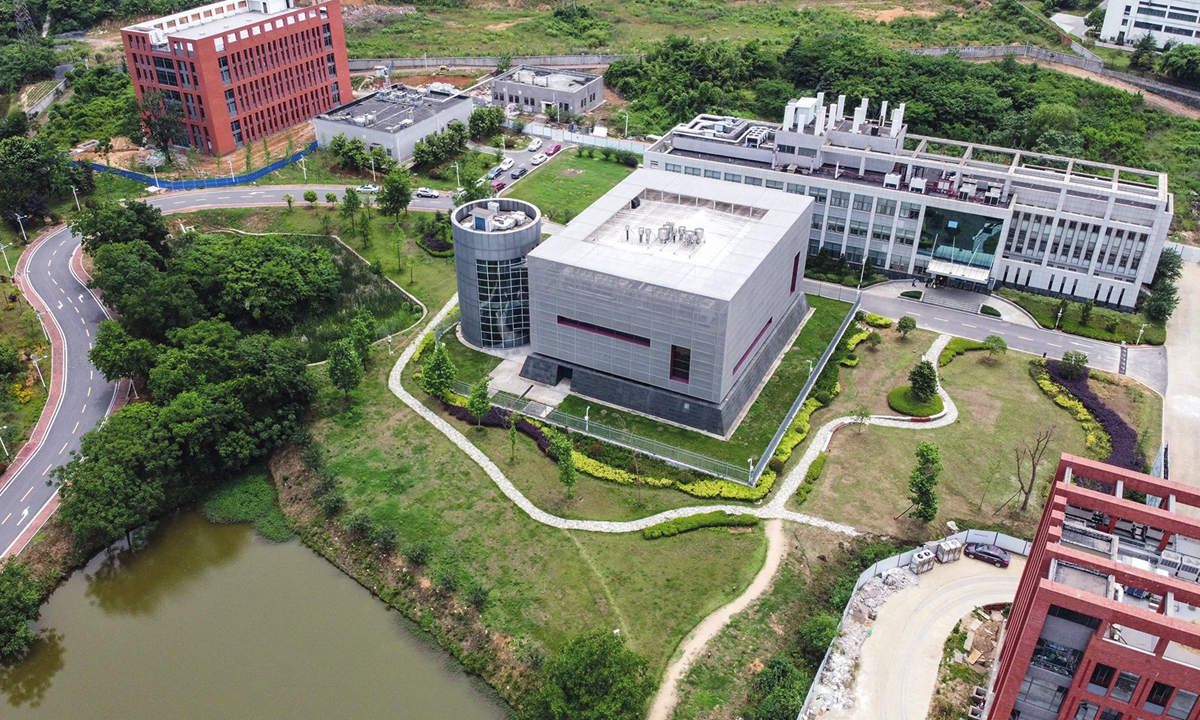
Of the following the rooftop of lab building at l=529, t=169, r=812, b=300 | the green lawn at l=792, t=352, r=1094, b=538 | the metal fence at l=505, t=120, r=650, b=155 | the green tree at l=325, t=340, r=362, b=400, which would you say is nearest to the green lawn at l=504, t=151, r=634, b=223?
the metal fence at l=505, t=120, r=650, b=155

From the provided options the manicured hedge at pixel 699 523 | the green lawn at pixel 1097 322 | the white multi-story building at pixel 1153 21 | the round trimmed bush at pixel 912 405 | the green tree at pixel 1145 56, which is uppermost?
the white multi-story building at pixel 1153 21

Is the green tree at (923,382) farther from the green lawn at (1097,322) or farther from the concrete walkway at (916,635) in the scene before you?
the green lawn at (1097,322)

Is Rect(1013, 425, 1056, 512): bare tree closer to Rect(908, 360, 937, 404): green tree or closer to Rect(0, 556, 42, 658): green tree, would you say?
Rect(908, 360, 937, 404): green tree

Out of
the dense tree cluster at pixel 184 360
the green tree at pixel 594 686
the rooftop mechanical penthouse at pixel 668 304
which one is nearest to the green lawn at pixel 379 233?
the dense tree cluster at pixel 184 360

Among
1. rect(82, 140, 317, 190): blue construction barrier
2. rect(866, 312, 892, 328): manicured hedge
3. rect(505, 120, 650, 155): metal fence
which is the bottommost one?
rect(866, 312, 892, 328): manicured hedge

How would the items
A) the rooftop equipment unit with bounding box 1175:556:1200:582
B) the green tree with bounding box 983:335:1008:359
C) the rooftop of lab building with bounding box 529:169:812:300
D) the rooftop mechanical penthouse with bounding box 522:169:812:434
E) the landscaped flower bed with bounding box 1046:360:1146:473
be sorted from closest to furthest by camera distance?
the rooftop equipment unit with bounding box 1175:556:1200:582
the landscaped flower bed with bounding box 1046:360:1146:473
the rooftop mechanical penthouse with bounding box 522:169:812:434
the rooftop of lab building with bounding box 529:169:812:300
the green tree with bounding box 983:335:1008:359

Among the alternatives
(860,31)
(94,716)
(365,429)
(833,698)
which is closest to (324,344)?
(365,429)
